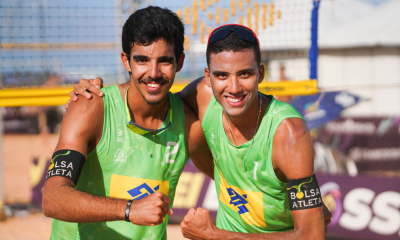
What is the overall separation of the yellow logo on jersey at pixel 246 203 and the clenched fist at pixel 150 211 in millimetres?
845

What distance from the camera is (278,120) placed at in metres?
2.46

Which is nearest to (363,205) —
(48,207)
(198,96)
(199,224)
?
(198,96)

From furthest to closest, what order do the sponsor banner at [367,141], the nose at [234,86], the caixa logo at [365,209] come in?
the sponsor banner at [367,141]
the caixa logo at [365,209]
the nose at [234,86]

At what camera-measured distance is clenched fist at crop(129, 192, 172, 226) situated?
6.48ft

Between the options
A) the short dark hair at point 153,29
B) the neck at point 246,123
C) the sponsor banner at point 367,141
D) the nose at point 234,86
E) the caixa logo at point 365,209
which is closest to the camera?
the nose at point 234,86

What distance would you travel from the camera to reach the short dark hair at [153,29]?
98.1 inches

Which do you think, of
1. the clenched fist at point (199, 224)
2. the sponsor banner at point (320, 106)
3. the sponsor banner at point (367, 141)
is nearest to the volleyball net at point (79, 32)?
the clenched fist at point (199, 224)

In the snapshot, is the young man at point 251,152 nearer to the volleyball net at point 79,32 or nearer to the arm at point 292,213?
the arm at point 292,213

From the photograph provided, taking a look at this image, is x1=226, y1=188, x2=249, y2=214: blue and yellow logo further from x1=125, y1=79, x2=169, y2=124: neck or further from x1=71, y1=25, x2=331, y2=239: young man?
x1=125, y1=79, x2=169, y2=124: neck

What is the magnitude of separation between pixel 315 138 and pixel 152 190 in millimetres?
7729

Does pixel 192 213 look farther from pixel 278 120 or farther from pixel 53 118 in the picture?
pixel 53 118

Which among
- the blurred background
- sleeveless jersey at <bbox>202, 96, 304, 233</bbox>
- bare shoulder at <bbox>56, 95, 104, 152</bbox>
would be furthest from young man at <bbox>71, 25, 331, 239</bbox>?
the blurred background

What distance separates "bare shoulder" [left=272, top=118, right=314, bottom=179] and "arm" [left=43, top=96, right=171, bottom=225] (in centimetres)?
79

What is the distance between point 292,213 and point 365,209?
415 cm
